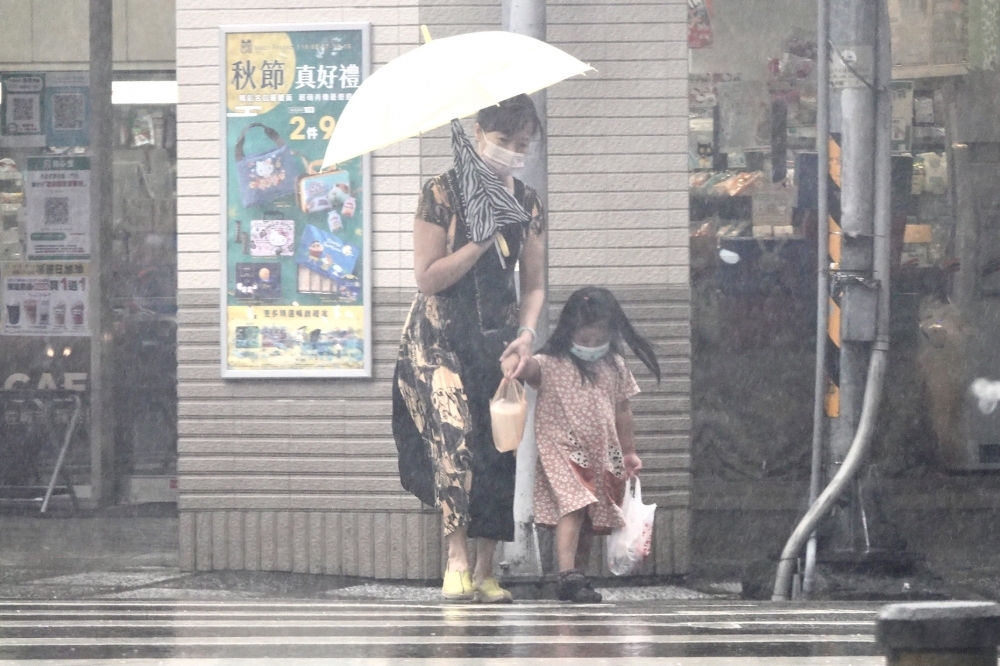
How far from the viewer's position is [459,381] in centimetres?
666

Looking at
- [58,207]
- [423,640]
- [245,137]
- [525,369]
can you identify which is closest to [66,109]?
[58,207]

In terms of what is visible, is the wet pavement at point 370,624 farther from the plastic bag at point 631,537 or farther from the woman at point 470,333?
the woman at point 470,333

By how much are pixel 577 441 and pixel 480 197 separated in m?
1.11

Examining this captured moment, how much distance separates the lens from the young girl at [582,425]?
22.4 ft

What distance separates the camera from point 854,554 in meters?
7.36

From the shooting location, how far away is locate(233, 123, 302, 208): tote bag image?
776 centimetres

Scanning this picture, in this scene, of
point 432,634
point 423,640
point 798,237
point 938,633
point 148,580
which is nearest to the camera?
point 938,633

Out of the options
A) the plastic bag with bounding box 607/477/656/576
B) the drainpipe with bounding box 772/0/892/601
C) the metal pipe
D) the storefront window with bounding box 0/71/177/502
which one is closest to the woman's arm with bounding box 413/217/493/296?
the plastic bag with bounding box 607/477/656/576

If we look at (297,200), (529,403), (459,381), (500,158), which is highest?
(500,158)

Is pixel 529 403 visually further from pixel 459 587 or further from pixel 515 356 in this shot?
pixel 459 587

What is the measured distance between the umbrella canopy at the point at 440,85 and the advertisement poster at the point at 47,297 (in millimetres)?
4135

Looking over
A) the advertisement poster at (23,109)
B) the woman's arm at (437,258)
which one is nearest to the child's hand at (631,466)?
the woman's arm at (437,258)

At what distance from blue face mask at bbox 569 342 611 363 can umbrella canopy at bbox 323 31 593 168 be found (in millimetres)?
1190

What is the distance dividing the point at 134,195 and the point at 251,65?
2.59 metres
